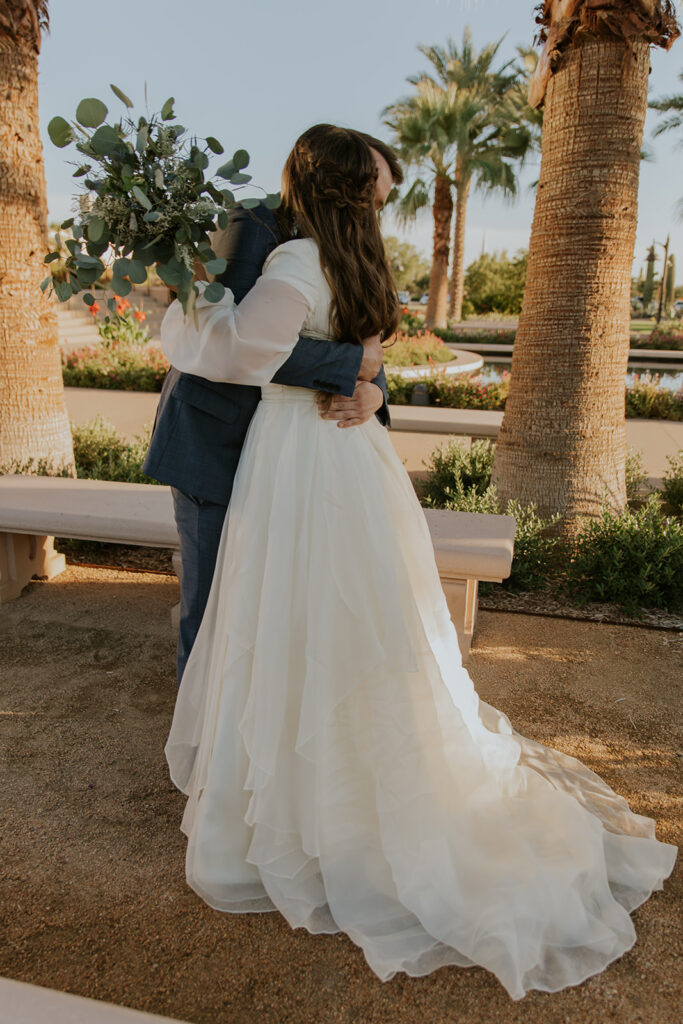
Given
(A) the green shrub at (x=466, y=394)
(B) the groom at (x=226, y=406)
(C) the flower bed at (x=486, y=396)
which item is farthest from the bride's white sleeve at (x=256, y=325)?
(A) the green shrub at (x=466, y=394)

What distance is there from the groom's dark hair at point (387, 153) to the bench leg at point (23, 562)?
2.94m

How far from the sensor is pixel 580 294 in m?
4.19

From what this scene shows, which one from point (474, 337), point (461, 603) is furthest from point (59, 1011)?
point (474, 337)

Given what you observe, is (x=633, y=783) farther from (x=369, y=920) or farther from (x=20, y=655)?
(x=20, y=655)

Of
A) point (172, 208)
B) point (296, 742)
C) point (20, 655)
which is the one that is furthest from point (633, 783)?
point (20, 655)

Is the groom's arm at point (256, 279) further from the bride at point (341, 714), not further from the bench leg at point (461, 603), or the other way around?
the bench leg at point (461, 603)

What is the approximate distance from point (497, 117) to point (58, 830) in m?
26.3

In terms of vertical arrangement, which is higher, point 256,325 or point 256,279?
point 256,279

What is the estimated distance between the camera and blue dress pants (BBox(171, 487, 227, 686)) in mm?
2080

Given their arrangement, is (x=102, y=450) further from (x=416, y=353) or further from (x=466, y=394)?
(x=416, y=353)

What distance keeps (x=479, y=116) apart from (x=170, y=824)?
26.2 meters

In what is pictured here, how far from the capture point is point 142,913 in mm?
1879

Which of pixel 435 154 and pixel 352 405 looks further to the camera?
pixel 435 154

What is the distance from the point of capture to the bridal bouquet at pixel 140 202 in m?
1.51
